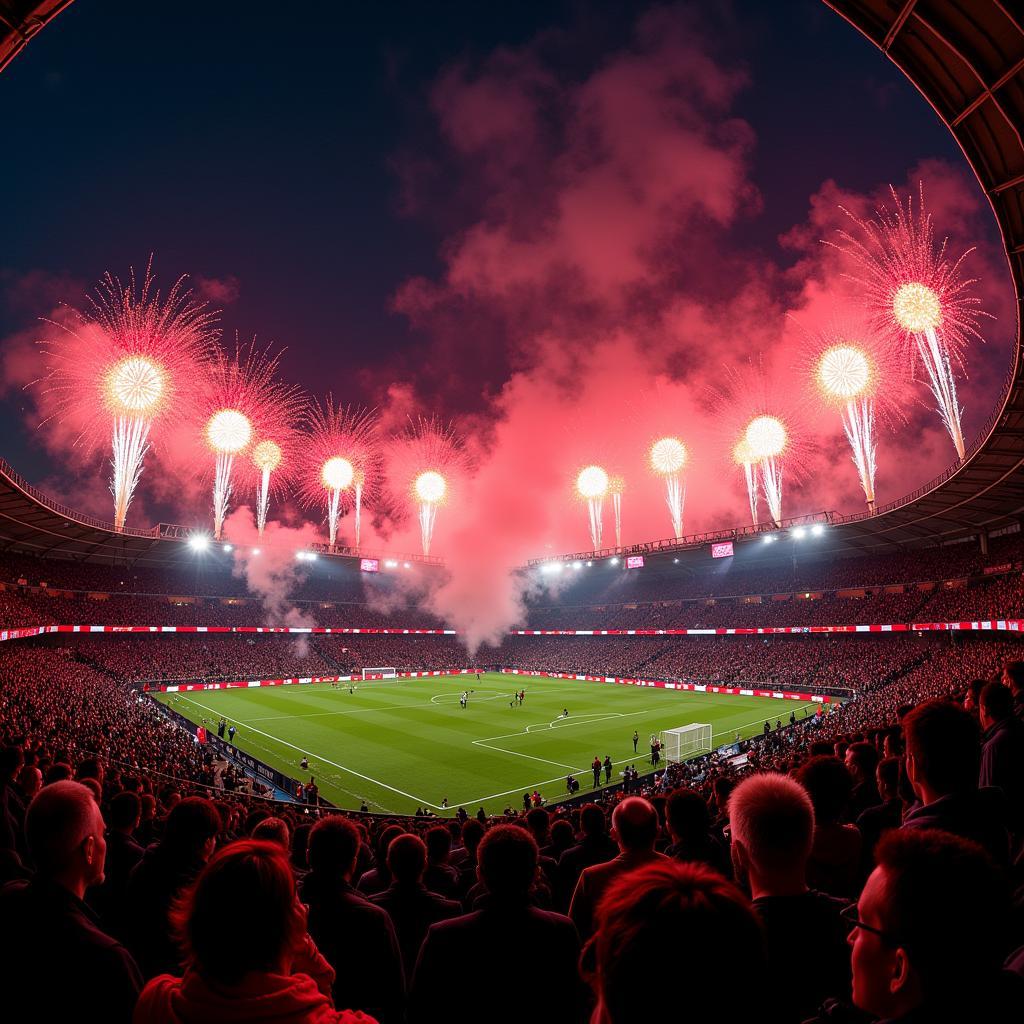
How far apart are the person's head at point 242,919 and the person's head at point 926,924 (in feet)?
6.55

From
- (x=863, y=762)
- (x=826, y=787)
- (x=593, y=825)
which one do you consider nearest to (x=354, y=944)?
(x=826, y=787)

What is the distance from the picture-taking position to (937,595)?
170 feet

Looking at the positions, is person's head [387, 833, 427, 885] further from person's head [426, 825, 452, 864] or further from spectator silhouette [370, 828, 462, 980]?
person's head [426, 825, 452, 864]

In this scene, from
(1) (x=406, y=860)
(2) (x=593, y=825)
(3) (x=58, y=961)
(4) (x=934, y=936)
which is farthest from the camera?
(2) (x=593, y=825)

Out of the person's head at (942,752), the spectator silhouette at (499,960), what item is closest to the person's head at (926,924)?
the spectator silhouette at (499,960)

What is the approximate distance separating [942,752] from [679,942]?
3.59m

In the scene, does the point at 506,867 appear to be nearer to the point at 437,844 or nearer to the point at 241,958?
the point at 241,958

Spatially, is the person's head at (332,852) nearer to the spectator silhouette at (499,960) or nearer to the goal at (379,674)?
the spectator silhouette at (499,960)

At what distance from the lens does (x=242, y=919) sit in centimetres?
215

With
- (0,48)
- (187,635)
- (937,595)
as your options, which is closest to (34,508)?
(187,635)

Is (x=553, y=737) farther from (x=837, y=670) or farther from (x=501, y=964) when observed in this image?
(x=501, y=964)

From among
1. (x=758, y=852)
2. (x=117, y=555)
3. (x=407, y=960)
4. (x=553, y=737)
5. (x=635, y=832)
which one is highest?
(x=117, y=555)

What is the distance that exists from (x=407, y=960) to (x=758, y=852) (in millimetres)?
3523

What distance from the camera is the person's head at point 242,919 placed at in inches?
83.7
